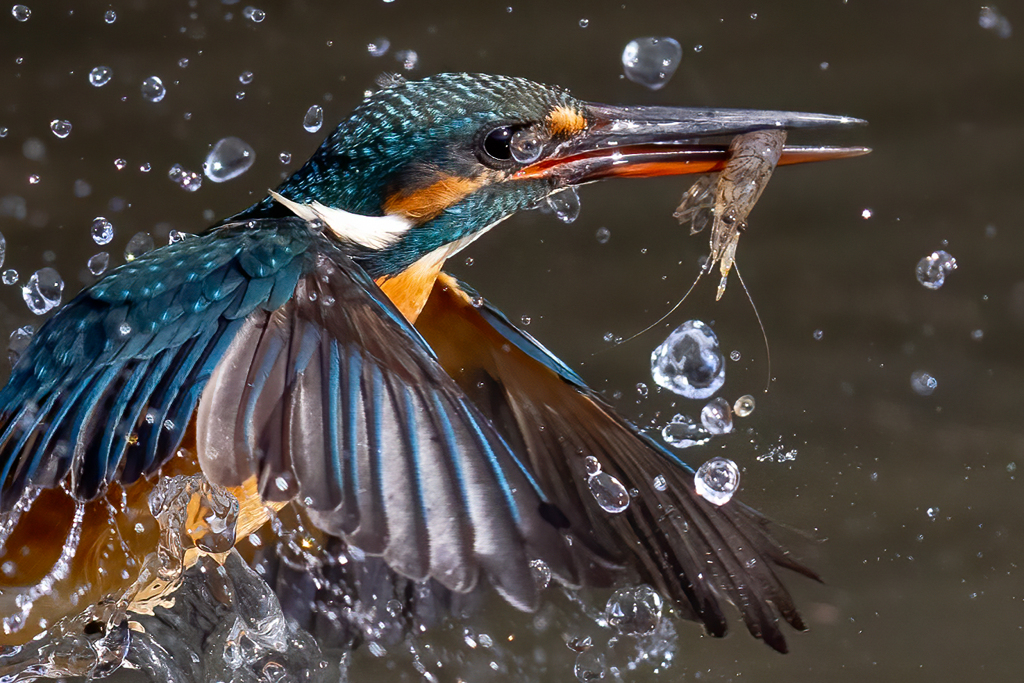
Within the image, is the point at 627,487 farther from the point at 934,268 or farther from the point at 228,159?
the point at 934,268

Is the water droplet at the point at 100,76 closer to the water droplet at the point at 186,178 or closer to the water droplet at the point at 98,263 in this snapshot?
the water droplet at the point at 186,178

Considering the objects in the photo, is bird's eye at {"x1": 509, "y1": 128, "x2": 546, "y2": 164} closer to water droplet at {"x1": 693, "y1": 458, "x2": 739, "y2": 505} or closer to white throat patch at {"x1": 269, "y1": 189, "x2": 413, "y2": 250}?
white throat patch at {"x1": 269, "y1": 189, "x2": 413, "y2": 250}

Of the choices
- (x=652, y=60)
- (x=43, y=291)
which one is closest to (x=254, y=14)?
(x=43, y=291)

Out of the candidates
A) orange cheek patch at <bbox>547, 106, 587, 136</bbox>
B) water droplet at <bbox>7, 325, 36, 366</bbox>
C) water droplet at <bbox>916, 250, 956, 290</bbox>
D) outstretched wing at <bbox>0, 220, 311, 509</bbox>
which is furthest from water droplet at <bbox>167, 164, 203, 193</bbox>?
water droplet at <bbox>916, 250, 956, 290</bbox>

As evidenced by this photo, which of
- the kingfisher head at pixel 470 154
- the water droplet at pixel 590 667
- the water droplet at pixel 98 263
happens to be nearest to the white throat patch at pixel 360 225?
the kingfisher head at pixel 470 154

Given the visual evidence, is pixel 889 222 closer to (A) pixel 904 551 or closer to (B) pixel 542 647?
(A) pixel 904 551

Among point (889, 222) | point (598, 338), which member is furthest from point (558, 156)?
point (889, 222)
